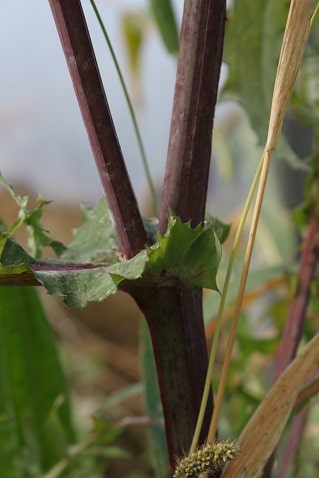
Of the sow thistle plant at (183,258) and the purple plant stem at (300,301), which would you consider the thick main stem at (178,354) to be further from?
the purple plant stem at (300,301)

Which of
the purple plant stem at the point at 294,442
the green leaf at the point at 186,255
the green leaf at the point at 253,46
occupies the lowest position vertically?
the purple plant stem at the point at 294,442

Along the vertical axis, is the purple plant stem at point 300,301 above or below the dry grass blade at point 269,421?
above

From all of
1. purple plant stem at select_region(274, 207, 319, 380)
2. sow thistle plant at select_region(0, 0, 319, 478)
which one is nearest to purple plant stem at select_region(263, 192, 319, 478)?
purple plant stem at select_region(274, 207, 319, 380)

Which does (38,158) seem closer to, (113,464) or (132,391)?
(113,464)

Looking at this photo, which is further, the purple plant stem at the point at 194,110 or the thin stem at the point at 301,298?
the thin stem at the point at 301,298

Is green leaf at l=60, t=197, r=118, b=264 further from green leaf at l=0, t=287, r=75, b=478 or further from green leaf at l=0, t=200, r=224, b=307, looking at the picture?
green leaf at l=0, t=287, r=75, b=478

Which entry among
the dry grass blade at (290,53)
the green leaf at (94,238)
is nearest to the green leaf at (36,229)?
the green leaf at (94,238)

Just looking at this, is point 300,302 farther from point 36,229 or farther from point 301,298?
point 36,229
